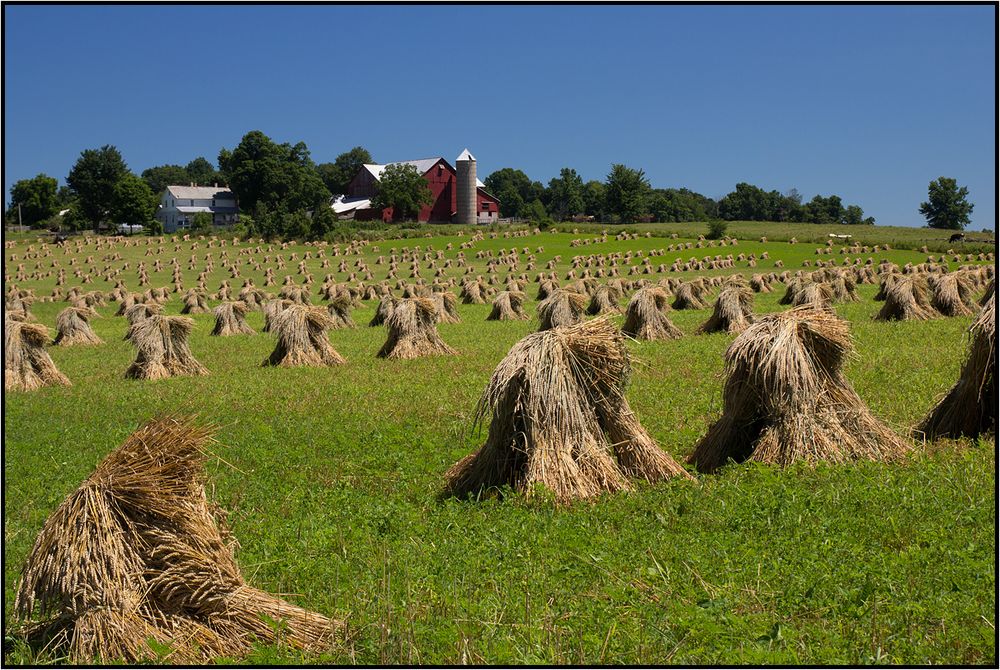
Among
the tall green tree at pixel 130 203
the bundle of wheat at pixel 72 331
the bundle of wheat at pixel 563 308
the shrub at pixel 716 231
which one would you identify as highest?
the tall green tree at pixel 130 203

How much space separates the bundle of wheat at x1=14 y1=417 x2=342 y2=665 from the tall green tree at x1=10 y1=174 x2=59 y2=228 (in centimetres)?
12445

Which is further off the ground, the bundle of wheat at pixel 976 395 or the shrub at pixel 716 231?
the shrub at pixel 716 231

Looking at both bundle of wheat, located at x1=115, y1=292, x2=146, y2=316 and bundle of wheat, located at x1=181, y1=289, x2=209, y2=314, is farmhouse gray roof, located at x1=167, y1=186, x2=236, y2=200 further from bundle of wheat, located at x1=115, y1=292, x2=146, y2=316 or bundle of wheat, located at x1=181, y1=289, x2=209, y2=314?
bundle of wheat, located at x1=181, y1=289, x2=209, y2=314

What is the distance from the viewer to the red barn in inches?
4737

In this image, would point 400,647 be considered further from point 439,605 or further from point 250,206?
point 250,206

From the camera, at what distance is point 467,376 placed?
19.8 m

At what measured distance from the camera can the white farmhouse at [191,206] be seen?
129m

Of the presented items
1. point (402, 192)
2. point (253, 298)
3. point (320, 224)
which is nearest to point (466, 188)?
point (402, 192)

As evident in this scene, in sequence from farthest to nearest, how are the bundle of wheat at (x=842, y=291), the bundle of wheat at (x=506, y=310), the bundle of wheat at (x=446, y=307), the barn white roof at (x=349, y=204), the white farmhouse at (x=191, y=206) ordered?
the white farmhouse at (x=191, y=206) < the barn white roof at (x=349, y=204) < the bundle of wheat at (x=842, y=291) < the bundle of wheat at (x=506, y=310) < the bundle of wheat at (x=446, y=307)

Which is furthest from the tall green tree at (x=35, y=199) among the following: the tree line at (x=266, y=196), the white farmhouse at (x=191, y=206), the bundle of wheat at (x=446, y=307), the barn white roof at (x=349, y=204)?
the bundle of wheat at (x=446, y=307)

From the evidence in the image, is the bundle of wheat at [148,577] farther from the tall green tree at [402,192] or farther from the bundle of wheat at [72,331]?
the tall green tree at [402,192]

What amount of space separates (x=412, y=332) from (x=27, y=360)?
9.74 metres

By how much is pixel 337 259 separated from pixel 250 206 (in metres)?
50.5

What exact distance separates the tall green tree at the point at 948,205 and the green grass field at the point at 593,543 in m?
128
